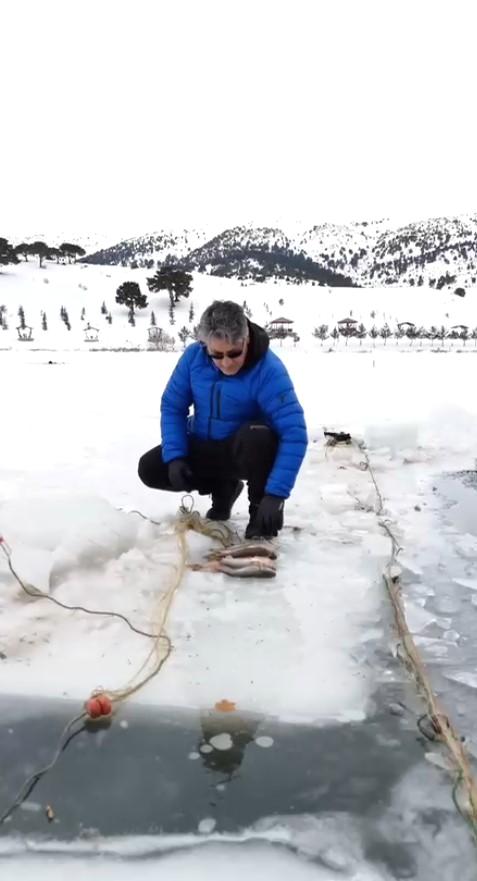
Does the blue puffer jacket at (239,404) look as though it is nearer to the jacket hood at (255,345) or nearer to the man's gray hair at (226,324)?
the jacket hood at (255,345)

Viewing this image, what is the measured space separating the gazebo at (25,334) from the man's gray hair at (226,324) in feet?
75.9

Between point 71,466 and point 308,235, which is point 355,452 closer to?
point 71,466

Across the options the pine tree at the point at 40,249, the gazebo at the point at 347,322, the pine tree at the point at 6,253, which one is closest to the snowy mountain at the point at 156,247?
the pine tree at the point at 40,249

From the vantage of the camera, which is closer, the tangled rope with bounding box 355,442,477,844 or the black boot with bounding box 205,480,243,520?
the tangled rope with bounding box 355,442,477,844

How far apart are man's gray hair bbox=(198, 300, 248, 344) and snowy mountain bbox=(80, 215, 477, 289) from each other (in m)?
90.3

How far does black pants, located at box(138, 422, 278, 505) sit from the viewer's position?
2.61 metres

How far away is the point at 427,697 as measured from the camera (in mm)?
1657

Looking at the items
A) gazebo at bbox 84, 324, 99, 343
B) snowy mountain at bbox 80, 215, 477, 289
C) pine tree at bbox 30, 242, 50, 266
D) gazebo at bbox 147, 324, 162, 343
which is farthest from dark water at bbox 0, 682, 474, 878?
snowy mountain at bbox 80, 215, 477, 289

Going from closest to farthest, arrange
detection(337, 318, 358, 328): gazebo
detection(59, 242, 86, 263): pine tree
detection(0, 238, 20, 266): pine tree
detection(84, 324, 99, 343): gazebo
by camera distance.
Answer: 1. detection(84, 324, 99, 343): gazebo
2. detection(337, 318, 358, 328): gazebo
3. detection(0, 238, 20, 266): pine tree
4. detection(59, 242, 86, 263): pine tree

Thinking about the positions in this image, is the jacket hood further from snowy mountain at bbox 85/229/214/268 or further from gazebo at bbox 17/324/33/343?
snowy mountain at bbox 85/229/214/268

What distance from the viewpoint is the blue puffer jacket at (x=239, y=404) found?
252 centimetres

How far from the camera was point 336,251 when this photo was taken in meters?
132

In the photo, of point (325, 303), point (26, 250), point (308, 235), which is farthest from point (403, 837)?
point (308, 235)

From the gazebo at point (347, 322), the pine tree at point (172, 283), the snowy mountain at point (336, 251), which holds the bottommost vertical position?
the gazebo at point (347, 322)
